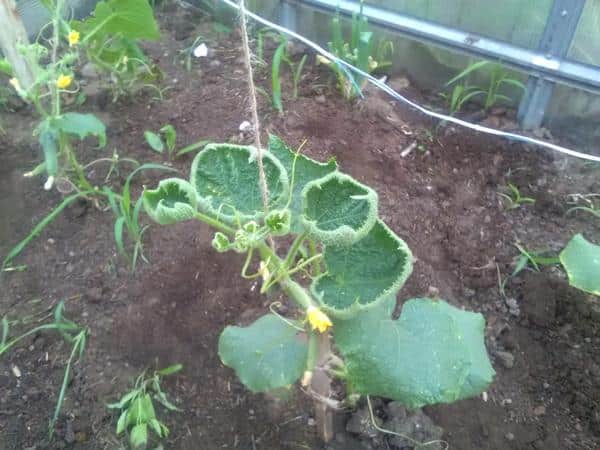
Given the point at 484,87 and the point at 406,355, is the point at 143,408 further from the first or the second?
the point at 484,87

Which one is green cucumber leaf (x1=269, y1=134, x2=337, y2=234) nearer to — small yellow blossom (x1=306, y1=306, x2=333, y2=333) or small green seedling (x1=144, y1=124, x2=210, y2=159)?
small yellow blossom (x1=306, y1=306, x2=333, y2=333)

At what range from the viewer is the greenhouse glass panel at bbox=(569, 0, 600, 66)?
183 centimetres

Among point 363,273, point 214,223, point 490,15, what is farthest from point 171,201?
point 490,15

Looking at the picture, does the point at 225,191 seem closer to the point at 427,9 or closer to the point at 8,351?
the point at 8,351

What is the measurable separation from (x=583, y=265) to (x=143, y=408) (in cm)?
108

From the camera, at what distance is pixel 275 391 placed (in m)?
1.41

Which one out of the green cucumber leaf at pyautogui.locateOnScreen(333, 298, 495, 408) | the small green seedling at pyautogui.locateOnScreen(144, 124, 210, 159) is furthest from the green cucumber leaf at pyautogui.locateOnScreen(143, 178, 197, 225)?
the small green seedling at pyautogui.locateOnScreen(144, 124, 210, 159)

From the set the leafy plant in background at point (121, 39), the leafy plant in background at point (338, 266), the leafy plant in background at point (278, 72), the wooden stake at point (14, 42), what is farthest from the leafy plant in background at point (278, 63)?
the leafy plant in background at point (338, 266)

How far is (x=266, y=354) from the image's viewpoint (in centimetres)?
110

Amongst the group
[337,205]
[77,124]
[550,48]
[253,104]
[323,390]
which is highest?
[253,104]

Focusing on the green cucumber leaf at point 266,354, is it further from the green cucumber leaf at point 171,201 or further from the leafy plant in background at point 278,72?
the leafy plant in background at point 278,72

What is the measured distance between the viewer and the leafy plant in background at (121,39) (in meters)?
1.82

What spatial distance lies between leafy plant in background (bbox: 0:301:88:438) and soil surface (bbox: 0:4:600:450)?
0.08ft

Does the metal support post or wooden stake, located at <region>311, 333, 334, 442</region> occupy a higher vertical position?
the metal support post
